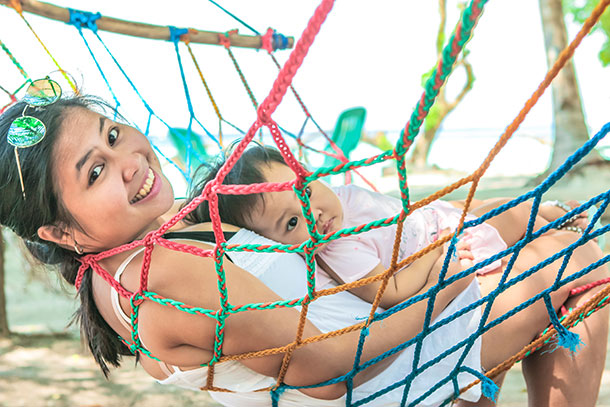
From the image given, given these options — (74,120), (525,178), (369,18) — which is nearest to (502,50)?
(369,18)

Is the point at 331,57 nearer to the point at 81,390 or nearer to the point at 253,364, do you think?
the point at 81,390

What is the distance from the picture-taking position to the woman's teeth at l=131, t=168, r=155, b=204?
3.51 ft

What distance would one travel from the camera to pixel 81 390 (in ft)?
8.27

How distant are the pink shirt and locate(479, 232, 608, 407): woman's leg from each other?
11 cm

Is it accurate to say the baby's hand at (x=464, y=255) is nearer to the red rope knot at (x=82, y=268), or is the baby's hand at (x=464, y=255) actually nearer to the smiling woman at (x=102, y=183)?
the smiling woman at (x=102, y=183)

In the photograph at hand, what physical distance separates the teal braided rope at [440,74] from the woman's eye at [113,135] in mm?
613

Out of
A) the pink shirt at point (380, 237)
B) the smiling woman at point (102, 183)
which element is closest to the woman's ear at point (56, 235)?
the smiling woman at point (102, 183)

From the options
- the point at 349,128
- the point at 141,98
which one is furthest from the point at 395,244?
the point at 349,128

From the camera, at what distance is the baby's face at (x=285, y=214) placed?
4.51ft

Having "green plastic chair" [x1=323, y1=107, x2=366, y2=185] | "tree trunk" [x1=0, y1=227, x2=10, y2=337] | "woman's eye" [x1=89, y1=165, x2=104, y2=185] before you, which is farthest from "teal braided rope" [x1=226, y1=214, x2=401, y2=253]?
"tree trunk" [x1=0, y1=227, x2=10, y2=337]

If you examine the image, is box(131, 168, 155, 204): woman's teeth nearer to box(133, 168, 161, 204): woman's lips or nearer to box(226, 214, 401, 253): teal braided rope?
box(133, 168, 161, 204): woman's lips

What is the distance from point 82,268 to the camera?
1128mm

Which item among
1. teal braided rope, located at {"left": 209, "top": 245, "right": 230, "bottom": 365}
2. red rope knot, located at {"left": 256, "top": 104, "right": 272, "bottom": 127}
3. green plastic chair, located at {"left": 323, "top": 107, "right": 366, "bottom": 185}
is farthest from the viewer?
green plastic chair, located at {"left": 323, "top": 107, "right": 366, "bottom": 185}

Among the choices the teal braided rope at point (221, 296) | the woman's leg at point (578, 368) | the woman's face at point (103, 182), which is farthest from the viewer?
the woman's leg at point (578, 368)
